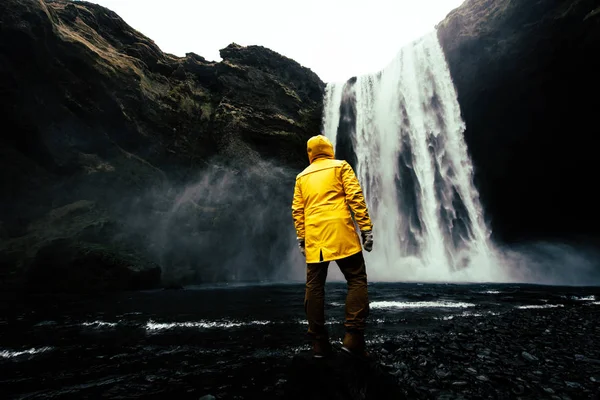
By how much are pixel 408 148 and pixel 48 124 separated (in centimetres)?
Answer: 2610

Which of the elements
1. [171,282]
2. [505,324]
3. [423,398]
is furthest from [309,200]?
[171,282]

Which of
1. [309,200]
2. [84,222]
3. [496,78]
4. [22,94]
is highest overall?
[496,78]

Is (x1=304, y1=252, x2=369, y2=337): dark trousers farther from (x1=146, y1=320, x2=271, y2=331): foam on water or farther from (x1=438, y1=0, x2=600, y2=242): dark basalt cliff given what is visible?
(x1=438, y1=0, x2=600, y2=242): dark basalt cliff

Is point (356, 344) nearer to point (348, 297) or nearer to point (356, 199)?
point (348, 297)

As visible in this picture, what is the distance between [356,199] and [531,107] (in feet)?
77.7

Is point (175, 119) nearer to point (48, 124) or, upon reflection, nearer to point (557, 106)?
point (48, 124)

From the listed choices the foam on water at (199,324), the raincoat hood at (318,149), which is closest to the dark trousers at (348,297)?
the raincoat hood at (318,149)

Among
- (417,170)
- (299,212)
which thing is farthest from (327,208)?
(417,170)

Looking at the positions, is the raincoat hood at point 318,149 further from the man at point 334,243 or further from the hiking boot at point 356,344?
the hiking boot at point 356,344

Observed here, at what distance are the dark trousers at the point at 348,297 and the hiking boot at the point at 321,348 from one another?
6 cm

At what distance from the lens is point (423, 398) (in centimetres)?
227

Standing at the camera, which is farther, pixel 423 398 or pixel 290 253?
pixel 290 253

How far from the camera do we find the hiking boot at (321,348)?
3.02 metres

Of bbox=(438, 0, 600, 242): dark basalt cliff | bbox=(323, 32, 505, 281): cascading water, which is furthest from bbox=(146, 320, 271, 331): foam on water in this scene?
bbox=(438, 0, 600, 242): dark basalt cliff
